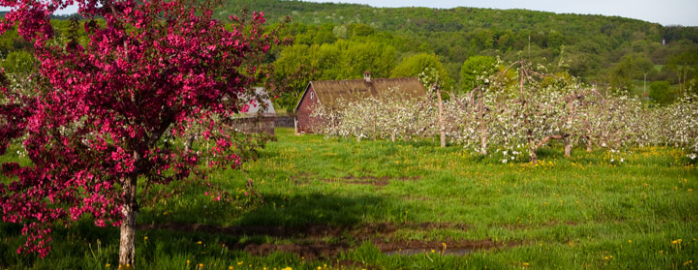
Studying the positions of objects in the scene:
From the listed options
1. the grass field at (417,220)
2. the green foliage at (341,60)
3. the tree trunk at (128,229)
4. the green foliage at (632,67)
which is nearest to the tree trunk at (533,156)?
the grass field at (417,220)

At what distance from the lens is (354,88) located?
60125 mm

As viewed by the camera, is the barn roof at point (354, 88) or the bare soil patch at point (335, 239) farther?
the barn roof at point (354, 88)

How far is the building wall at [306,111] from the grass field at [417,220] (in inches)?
1589

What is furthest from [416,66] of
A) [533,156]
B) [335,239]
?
[335,239]

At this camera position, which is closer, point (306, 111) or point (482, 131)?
point (482, 131)

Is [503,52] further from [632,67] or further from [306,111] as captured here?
[306,111]

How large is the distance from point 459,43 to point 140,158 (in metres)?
152

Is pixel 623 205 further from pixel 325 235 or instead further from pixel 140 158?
pixel 140 158

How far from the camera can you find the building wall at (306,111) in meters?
59.3

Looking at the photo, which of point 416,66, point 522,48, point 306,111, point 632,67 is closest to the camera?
point 306,111

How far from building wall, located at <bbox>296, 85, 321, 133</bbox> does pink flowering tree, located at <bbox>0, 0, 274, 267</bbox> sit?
49.8 meters

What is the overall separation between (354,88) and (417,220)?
49.1 m

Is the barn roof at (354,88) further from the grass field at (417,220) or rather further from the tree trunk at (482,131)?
the grass field at (417,220)

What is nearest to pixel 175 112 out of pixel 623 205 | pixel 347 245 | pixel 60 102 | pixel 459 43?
pixel 60 102
